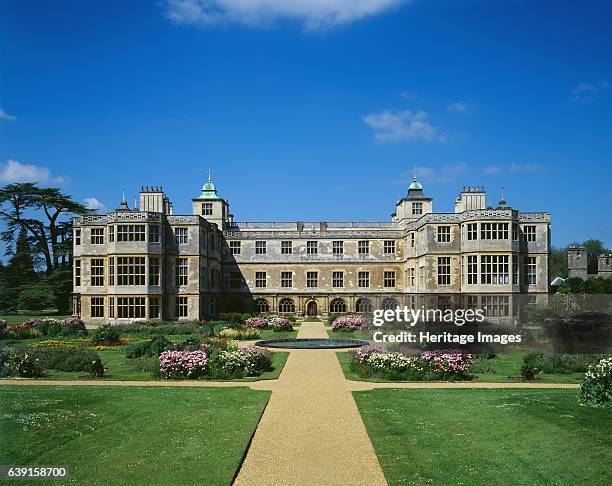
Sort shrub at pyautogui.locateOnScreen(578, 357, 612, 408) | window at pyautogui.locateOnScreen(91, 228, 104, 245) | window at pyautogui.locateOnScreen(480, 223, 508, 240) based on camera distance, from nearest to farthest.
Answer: shrub at pyautogui.locateOnScreen(578, 357, 612, 408) → window at pyautogui.locateOnScreen(480, 223, 508, 240) → window at pyautogui.locateOnScreen(91, 228, 104, 245)

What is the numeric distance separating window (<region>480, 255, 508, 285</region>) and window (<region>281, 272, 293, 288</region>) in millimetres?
18633

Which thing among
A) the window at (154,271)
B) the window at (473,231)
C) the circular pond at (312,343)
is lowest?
the circular pond at (312,343)

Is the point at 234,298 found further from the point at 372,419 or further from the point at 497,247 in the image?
the point at 372,419

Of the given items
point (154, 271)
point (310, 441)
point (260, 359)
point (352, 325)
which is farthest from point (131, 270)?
point (310, 441)

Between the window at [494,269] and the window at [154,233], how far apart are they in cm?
2255

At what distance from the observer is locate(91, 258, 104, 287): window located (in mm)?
40781

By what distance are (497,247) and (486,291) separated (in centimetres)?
304

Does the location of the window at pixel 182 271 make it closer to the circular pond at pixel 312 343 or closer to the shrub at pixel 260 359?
the circular pond at pixel 312 343

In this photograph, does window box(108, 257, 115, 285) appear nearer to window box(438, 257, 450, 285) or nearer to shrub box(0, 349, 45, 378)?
Result: shrub box(0, 349, 45, 378)

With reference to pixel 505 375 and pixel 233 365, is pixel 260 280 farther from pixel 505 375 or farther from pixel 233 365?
pixel 505 375

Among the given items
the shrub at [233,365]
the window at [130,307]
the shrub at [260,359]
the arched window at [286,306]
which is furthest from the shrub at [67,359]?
the arched window at [286,306]

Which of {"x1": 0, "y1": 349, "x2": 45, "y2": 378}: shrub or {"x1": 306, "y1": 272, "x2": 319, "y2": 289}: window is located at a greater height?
{"x1": 306, "y1": 272, "x2": 319, "y2": 289}: window

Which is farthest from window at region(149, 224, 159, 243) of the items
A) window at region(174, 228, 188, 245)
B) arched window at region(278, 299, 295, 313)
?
arched window at region(278, 299, 295, 313)

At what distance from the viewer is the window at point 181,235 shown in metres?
41.6
